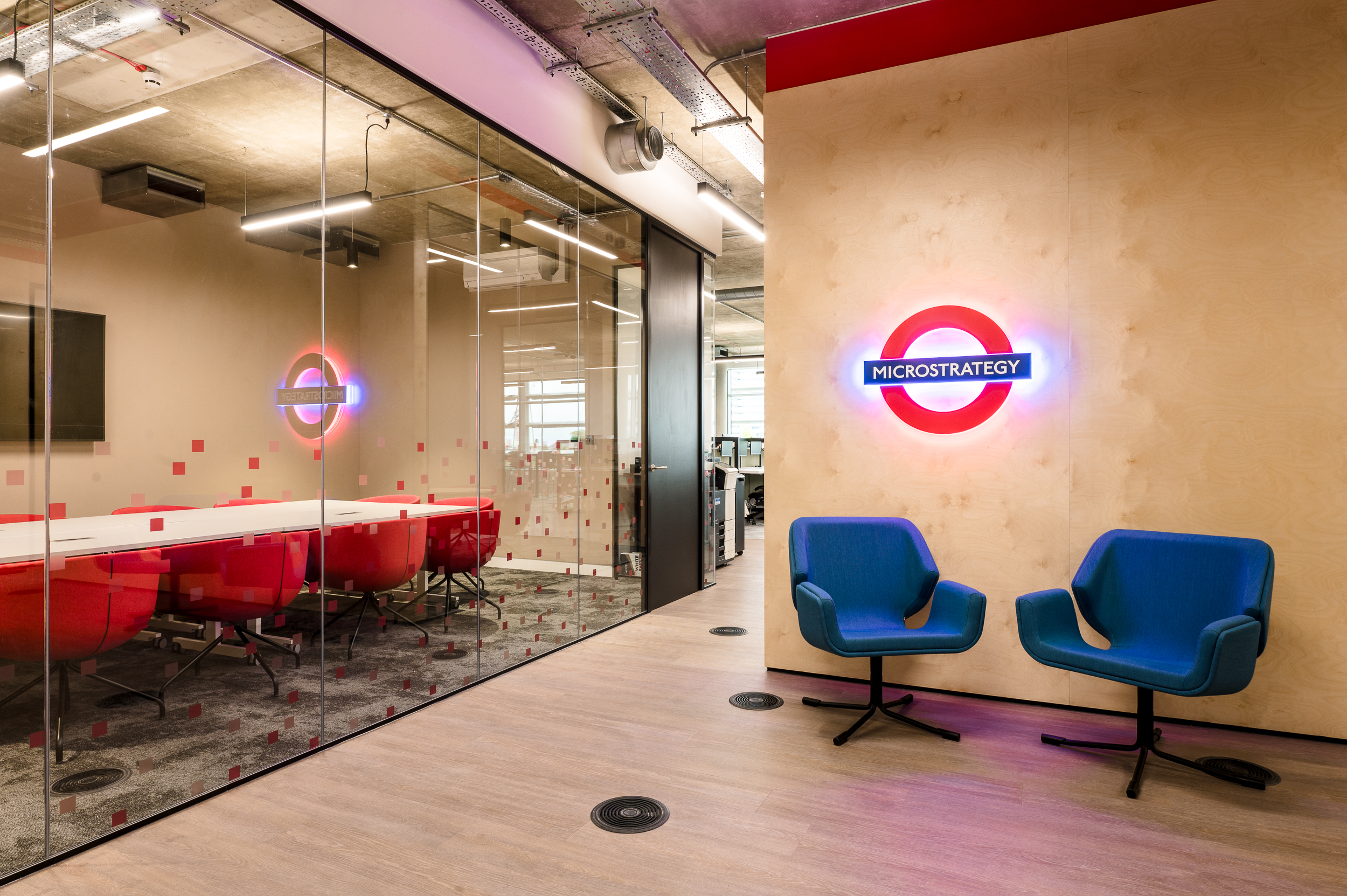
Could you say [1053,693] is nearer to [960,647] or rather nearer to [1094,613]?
[1094,613]

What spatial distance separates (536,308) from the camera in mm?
4770

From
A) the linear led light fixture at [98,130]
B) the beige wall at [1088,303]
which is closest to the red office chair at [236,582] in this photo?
the linear led light fixture at [98,130]

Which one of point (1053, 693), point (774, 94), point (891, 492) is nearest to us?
point (1053, 693)

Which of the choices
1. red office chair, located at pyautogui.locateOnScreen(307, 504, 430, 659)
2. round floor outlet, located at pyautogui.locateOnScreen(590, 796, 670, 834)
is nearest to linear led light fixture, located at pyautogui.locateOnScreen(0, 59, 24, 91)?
red office chair, located at pyautogui.locateOnScreen(307, 504, 430, 659)

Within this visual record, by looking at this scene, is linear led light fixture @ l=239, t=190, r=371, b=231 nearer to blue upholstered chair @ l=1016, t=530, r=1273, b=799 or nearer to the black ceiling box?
the black ceiling box

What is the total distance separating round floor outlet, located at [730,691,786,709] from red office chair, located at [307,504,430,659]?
5.72 ft

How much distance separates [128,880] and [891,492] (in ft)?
12.3

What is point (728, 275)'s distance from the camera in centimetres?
A: 1155

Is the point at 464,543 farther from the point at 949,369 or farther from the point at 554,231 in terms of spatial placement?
the point at 949,369

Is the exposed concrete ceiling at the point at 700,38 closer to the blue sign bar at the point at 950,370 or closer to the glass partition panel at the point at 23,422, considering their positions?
the blue sign bar at the point at 950,370

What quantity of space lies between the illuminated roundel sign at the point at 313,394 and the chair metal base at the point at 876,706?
2794 mm

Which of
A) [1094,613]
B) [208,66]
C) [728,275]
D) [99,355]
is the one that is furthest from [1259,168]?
[728,275]

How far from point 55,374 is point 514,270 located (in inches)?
103

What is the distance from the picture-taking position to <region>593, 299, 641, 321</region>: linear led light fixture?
552cm
